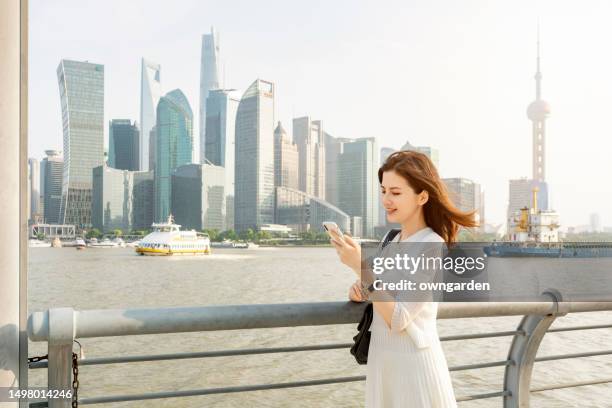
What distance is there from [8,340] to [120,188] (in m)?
74.9

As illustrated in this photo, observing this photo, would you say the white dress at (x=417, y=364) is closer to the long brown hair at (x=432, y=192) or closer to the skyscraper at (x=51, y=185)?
the long brown hair at (x=432, y=192)

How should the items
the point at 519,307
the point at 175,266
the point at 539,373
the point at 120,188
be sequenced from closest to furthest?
1. the point at 519,307
2. the point at 539,373
3. the point at 175,266
4. the point at 120,188

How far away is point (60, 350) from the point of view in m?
1.31

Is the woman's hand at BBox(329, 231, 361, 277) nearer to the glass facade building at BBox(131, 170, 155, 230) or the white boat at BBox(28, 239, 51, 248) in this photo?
the glass facade building at BBox(131, 170, 155, 230)

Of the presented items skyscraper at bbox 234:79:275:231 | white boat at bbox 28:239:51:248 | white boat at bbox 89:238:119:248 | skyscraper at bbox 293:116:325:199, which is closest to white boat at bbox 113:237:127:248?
white boat at bbox 89:238:119:248

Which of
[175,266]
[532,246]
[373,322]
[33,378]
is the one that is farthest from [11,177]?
[532,246]

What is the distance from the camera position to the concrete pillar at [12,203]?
131 cm

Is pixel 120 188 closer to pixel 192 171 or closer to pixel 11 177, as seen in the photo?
pixel 192 171

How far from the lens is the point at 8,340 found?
1307mm

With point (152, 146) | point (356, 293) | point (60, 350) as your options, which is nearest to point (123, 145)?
point (152, 146)

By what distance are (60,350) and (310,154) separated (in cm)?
7113

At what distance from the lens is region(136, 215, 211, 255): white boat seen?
50.6 meters

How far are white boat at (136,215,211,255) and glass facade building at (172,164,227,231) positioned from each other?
1241cm

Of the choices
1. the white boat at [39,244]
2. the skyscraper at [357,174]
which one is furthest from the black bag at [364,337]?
the white boat at [39,244]
